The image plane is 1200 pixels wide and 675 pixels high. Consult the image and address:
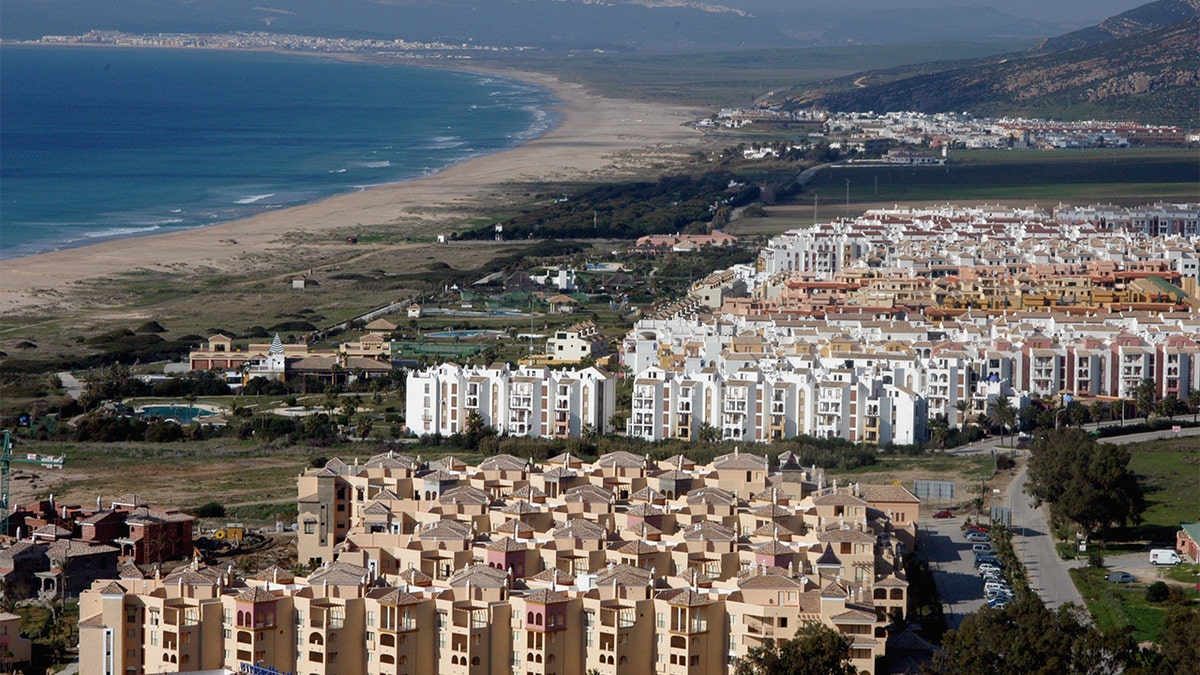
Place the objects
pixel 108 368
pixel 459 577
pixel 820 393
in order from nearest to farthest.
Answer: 1. pixel 459 577
2. pixel 820 393
3. pixel 108 368

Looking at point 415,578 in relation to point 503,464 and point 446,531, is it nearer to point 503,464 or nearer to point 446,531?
point 446,531

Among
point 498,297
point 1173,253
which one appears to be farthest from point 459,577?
point 1173,253

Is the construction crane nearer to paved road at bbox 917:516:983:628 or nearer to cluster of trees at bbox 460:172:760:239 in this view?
paved road at bbox 917:516:983:628

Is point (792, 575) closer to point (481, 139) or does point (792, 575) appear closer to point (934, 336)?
point (934, 336)

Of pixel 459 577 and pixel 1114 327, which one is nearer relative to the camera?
pixel 459 577

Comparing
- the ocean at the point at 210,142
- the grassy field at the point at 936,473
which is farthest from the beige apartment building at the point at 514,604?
the ocean at the point at 210,142
